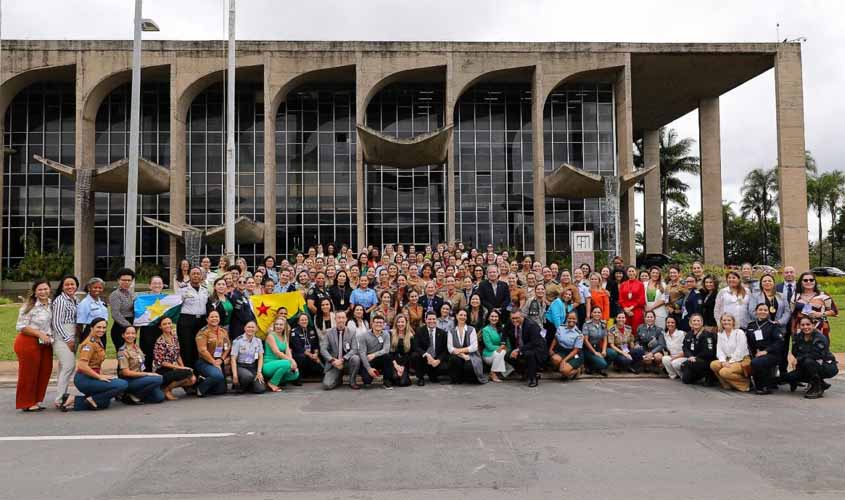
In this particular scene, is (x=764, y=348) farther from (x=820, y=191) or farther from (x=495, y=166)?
(x=820, y=191)

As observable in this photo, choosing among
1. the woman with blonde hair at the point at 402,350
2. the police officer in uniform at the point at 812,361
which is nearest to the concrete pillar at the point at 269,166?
the woman with blonde hair at the point at 402,350

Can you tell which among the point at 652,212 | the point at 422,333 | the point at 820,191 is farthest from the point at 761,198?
the point at 422,333

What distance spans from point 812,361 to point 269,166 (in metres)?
25.0

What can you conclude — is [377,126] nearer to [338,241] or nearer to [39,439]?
[338,241]

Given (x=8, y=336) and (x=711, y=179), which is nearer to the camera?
(x=8, y=336)

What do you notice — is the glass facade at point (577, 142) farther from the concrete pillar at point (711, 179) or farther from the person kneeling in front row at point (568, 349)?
the person kneeling in front row at point (568, 349)

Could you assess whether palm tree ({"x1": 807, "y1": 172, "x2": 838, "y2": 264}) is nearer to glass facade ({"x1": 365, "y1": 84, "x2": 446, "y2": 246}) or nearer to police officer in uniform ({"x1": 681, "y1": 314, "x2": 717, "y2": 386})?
glass facade ({"x1": 365, "y1": 84, "x2": 446, "y2": 246})

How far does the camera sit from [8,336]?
15.1m

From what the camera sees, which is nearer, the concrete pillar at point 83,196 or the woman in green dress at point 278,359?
the woman in green dress at point 278,359

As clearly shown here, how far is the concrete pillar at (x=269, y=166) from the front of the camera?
94.8ft

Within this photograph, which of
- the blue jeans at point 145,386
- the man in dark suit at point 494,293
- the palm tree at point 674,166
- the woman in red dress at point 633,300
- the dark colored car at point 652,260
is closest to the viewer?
the blue jeans at point 145,386

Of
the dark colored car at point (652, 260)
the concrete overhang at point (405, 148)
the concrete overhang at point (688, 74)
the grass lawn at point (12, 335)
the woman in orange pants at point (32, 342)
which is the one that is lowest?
the grass lawn at point (12, 335)

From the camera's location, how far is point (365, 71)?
95.6 feet

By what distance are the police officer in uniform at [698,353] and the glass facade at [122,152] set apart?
95.5 feet
